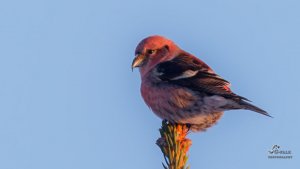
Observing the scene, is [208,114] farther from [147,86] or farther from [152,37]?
[152,37]

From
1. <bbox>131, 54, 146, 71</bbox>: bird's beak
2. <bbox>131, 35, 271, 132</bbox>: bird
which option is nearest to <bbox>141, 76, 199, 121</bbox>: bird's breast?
<bbox>131, 35, 271, 132</bbox>: bird

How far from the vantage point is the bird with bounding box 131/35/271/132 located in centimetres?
588

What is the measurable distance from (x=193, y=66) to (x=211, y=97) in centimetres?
78

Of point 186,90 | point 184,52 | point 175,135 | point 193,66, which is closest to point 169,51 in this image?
point 184,52

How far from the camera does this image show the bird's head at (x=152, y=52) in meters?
6.88

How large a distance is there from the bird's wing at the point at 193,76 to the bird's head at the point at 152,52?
0.23 meters

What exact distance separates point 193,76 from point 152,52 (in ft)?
3.13

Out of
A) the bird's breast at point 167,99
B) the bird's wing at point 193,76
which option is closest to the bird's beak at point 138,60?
the bird's wing at point 193,76

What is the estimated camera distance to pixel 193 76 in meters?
6.33

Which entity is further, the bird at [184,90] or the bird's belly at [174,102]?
the bird's belly at [174,102]

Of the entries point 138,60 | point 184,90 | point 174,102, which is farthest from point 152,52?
point 174,102

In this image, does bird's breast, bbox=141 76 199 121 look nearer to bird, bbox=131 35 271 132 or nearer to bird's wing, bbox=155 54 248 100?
bird, bbox=131 35 271 132

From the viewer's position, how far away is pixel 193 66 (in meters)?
6.56

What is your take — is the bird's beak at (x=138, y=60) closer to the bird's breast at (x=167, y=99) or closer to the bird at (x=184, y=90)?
the bird at (x=184, y=90)
